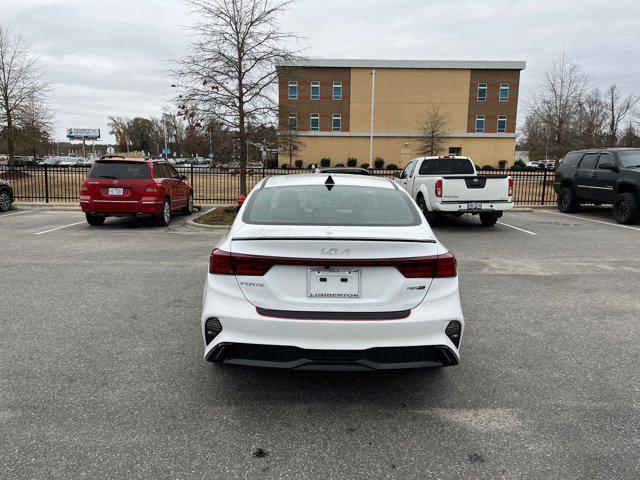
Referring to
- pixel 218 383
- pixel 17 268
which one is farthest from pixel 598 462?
pixel 17 268

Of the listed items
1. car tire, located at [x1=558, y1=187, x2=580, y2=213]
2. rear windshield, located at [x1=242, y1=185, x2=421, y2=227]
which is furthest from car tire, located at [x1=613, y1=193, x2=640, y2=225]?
rear windshield, located at [x1=242, y1=185, x2=421, y2=227]

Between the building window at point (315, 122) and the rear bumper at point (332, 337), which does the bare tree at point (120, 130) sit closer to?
the building window at point (315, 122)

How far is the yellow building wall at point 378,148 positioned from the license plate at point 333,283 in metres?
49.9

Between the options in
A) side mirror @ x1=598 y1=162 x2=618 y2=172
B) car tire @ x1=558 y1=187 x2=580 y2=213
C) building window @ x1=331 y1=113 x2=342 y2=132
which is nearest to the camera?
side mirror @ x1=598 y1=162 x2=618 y2=172

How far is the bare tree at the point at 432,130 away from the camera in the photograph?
50.0 metres

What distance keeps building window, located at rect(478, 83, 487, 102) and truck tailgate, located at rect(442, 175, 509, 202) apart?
45.3m

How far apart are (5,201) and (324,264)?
1589 centimetres

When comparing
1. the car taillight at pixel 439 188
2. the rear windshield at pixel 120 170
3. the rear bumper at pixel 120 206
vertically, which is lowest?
the rear bumper at pixel 120 206

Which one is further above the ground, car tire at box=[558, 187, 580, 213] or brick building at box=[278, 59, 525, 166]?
brick building at box=[278, 59, 525, 166]

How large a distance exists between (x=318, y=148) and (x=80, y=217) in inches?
1581

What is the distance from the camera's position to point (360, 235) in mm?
3301

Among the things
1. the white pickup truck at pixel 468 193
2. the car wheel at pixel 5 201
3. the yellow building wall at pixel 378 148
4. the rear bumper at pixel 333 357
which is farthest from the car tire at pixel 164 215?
the yellow building wall at pixel 378 148

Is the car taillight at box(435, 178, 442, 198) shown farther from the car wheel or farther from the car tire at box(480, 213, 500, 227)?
the car wheel

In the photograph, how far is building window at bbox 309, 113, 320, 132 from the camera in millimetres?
53500
